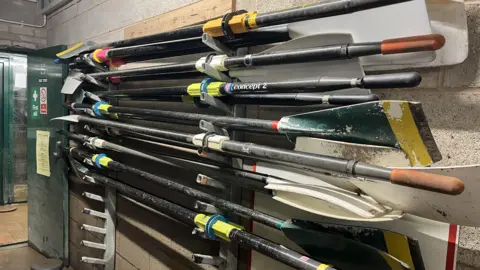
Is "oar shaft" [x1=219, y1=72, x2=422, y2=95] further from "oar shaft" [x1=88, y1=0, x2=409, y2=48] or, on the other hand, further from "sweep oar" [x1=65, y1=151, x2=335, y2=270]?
"sweep oar" [x1=65, y1=151, x2=335, y2=270]

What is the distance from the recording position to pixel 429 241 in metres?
0.92

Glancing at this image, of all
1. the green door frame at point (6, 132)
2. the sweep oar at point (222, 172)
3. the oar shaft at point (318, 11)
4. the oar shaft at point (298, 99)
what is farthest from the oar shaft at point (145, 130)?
the green door frame at point (6, 132)

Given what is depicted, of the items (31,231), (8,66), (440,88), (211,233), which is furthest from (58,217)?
(440,88)

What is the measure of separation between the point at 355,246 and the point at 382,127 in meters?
0.35

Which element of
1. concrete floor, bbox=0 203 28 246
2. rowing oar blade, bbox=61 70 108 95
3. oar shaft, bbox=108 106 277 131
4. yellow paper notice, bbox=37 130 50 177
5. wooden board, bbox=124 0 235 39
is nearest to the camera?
oar shaft, bbox=108 106 277 131

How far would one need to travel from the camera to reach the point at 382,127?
0.83 metres

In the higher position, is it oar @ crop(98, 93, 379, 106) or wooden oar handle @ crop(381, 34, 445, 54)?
wooden oar handle @ crop(381, 34, 445, 54)

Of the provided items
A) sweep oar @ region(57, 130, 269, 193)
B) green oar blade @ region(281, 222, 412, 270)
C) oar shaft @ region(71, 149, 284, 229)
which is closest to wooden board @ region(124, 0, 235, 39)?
sweep oar @ region(57, 130, 269, 193)

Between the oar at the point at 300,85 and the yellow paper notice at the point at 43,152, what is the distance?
1.80m

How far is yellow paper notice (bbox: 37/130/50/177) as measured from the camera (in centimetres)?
290

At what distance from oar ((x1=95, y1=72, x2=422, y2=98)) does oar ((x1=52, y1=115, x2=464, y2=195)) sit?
0.18 meters

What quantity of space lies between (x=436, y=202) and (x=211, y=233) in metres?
0.81

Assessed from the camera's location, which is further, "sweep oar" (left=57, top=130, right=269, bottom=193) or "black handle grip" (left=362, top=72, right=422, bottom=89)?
"sweep oar" (left=57, top=130, right=269, bottom=193)

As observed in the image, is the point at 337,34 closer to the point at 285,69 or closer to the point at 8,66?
the point at 285,69
